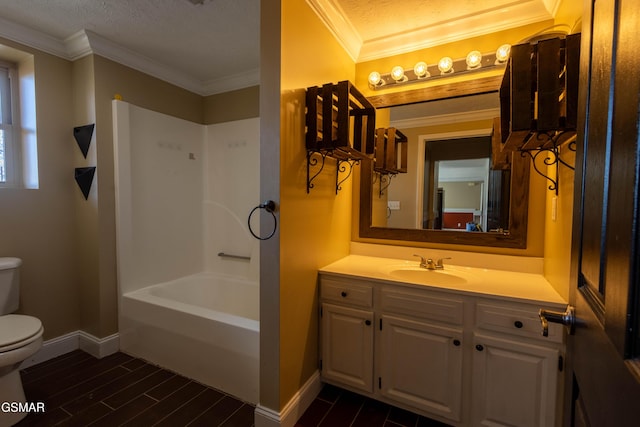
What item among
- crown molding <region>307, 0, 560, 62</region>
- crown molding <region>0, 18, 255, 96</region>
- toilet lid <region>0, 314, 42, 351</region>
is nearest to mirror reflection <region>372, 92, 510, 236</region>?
crown molding <region>307, 0, 560, 62</region>

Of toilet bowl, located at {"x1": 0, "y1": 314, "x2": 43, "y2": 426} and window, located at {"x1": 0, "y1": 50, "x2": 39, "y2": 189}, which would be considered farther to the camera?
window, located at {"x1": 0, "y1": 50, "x2": 39, "y2": 189}

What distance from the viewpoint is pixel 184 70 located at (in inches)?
104

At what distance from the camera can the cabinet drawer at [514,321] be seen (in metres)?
1.29

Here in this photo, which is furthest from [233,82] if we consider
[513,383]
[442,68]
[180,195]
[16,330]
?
[513,383]

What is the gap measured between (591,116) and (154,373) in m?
2.63

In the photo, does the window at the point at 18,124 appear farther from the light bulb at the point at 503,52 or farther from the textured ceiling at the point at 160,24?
the light bulb at the point at 503,52

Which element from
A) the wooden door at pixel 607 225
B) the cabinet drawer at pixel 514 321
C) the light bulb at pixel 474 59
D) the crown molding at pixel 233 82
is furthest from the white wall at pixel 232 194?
the wooden door at pixel 607 225

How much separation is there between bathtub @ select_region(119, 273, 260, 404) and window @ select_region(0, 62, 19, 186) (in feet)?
4.06

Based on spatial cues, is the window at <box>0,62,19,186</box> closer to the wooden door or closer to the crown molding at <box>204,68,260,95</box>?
the crown molding at <box>204,68,260,95</box>

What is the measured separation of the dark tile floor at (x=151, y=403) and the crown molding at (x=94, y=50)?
2.32 meters

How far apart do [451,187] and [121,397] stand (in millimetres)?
2503

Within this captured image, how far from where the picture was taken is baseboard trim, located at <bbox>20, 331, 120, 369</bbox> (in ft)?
7.15

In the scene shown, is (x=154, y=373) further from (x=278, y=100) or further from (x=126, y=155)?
(x=278, y=100)

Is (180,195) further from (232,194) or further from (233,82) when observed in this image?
(233,82)
